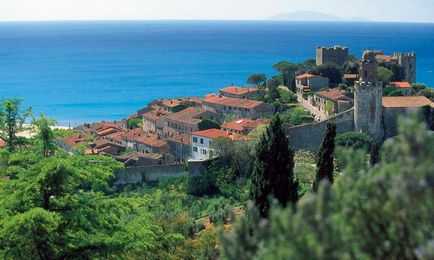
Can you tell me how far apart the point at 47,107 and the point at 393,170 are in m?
95.1

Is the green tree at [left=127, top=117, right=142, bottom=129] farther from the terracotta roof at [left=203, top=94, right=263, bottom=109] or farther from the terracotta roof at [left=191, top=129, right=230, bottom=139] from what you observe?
the terracotta roof at [left=191, top=129, right=230, bottom=139]

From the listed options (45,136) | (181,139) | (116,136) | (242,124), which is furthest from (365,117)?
(45,136)

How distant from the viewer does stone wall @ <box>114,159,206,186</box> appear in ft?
134

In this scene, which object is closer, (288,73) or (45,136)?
(45,136)

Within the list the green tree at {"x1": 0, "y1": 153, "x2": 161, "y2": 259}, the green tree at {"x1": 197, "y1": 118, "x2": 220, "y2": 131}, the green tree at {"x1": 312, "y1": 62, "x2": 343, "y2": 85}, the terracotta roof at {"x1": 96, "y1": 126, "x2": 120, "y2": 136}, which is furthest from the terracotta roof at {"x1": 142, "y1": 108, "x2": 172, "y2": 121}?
the green tree at {"x1": 0, "y1": 153, "x2": 161, "y2": 259}

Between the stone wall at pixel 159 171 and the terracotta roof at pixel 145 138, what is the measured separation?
7.61 m

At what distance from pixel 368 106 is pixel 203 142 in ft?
→ 42.2

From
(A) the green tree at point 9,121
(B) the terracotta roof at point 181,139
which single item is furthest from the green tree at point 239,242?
(B) the terracotta roof at point 181,139

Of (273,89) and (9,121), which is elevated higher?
(9,121)

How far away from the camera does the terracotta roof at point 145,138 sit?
4911cm

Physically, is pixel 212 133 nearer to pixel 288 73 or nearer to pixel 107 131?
pixel 107 131

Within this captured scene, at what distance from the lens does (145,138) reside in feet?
167

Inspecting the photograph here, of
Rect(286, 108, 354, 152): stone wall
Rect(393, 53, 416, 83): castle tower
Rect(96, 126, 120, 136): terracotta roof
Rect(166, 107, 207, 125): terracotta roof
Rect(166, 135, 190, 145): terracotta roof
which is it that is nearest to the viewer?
Rect(286, 108, 354, 152): stone wall

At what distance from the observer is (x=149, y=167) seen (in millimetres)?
40906
